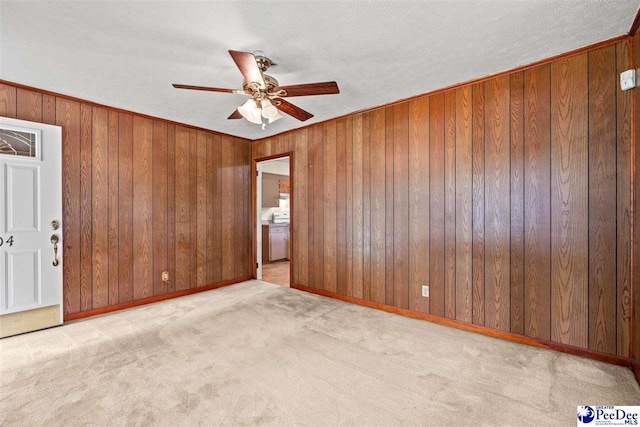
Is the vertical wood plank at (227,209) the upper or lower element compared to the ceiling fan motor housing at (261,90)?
lower

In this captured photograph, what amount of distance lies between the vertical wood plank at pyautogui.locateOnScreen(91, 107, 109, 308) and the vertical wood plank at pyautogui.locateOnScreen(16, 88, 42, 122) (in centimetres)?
45

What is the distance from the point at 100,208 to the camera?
329 cm

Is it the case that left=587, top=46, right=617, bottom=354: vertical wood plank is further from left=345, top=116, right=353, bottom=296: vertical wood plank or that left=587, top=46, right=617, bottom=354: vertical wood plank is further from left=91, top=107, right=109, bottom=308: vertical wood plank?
left=91, top=107, right=109, bottom=308: vertical wood plank

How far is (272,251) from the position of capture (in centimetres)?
662

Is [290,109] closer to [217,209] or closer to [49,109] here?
[217,209]

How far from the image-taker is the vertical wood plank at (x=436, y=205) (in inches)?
116

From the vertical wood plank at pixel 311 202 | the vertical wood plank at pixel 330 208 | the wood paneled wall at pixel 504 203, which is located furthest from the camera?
the vertical wood plank at pixel 311 202

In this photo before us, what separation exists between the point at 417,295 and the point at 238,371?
2.00m

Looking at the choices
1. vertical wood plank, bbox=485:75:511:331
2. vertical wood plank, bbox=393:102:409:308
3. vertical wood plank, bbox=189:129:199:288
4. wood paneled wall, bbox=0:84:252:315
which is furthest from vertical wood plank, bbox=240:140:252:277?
vertical wood plank, bbox=485:75:511:331

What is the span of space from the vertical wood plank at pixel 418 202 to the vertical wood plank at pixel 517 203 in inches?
30.2

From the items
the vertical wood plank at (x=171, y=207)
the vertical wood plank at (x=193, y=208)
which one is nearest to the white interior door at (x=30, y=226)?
the vertical wood plank at (x=171, y=207)

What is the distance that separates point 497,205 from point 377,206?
1.26 metres

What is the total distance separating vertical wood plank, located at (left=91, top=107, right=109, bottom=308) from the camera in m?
3.24

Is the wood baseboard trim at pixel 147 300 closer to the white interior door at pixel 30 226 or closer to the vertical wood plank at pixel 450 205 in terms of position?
the white interior door at pixel 30 226
